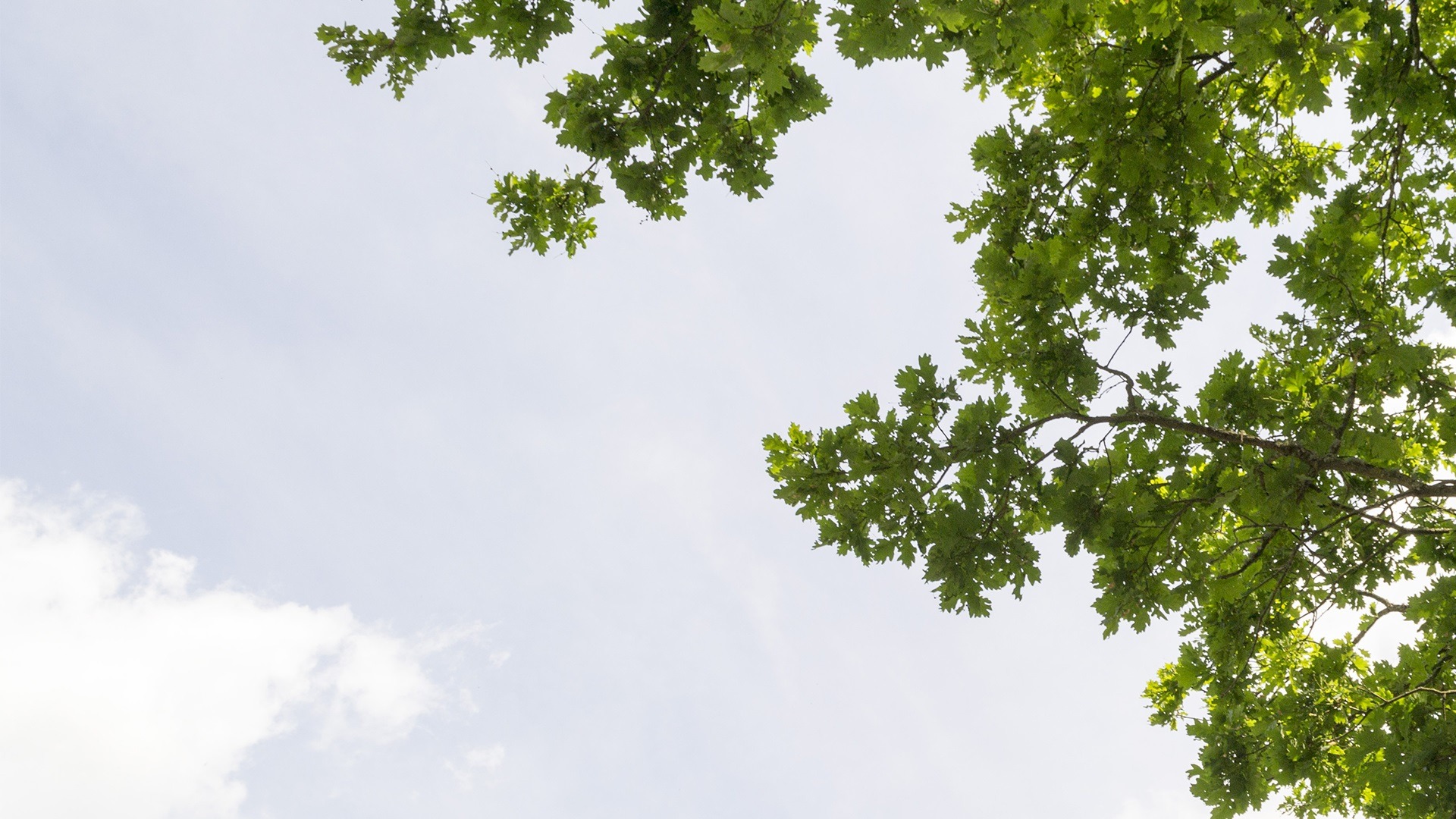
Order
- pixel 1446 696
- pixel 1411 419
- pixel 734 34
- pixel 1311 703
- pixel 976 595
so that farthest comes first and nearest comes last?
pixel 1411 419
pixel 1311 703
pixel 1446 696
pixel 976 595
pixel 734 34

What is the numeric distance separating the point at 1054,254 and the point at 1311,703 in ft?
13.7

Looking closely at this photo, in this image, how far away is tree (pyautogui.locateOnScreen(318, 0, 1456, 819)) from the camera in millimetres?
5141

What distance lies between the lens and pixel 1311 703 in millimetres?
6141

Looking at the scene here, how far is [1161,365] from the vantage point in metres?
5.47

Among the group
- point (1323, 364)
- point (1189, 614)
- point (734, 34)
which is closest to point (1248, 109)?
point (1323, 364)

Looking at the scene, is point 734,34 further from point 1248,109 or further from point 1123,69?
point 1248,109

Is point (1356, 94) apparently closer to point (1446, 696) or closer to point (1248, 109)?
point (1248, 109)

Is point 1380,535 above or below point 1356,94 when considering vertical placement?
below

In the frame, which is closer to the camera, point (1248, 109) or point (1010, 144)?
point (1010, 144)

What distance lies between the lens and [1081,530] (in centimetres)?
529

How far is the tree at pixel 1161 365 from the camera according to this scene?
5.14 meters

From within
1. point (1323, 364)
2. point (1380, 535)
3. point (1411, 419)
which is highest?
point (1323, 364)

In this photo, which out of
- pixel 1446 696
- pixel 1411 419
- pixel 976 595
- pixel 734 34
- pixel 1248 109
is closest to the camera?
pixel 734 34

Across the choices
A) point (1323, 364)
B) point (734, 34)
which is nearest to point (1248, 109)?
point (1323, 364)
